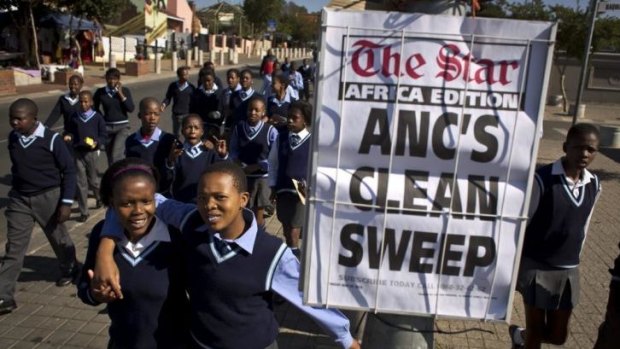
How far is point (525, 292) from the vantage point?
3561 mm

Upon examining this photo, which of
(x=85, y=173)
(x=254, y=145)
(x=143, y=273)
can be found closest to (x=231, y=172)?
(x=143, y=273)

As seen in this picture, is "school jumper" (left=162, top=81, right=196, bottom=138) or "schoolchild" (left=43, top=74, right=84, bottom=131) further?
"school jumper" (left=162, top=81, right=196, bottom=138)

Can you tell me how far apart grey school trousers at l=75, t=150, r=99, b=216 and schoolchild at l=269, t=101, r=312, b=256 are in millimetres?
2923

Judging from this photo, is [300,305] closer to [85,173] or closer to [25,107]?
[25,107]

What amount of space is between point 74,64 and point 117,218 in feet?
91.0

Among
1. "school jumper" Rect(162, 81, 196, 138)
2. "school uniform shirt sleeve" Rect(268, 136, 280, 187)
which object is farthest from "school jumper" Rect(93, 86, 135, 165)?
"school uniform shirt sleeve" Rect(268, 136, 280, 187)

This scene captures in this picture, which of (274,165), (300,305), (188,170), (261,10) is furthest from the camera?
(261,10)

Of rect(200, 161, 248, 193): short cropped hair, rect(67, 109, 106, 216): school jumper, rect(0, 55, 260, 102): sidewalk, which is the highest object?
rect(200, 161, 248, 193): short cropped hair

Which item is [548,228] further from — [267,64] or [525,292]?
[267,64]

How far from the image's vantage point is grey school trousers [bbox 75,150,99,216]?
6961 mm

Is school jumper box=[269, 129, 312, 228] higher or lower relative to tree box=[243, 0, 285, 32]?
lower

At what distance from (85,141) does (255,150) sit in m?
2.40

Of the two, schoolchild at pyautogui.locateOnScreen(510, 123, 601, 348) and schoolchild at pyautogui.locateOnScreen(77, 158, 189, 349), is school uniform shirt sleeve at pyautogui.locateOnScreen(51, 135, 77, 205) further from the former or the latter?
schoolchild at pyautogui.locateOnScreen(510, 123, 601, 348)

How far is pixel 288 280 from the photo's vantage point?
7.70 ft
